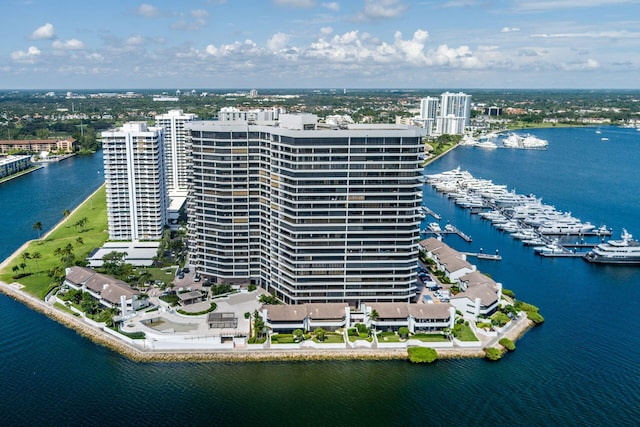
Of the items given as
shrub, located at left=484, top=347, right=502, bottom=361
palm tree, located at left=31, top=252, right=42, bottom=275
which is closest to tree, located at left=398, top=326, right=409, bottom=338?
shrub, located at left=484, top=347, right=502, bottom=361

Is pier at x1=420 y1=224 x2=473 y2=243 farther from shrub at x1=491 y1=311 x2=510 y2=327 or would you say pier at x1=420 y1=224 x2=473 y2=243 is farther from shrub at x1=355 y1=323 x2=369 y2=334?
shrub at x1=355 y1=323 x2=369 y2=334

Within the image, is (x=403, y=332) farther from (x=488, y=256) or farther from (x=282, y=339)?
(x=488, y=256)

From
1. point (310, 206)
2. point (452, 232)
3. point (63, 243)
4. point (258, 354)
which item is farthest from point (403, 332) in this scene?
point (63, 243)

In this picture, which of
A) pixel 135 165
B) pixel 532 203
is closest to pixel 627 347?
pixel 532 203

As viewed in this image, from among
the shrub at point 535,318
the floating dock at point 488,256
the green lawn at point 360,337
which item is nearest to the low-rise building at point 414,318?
the green lawn at point 360,337

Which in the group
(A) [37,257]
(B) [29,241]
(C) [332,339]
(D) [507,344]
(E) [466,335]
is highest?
(A) [37,257]

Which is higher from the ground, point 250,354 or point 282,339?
point 282,339

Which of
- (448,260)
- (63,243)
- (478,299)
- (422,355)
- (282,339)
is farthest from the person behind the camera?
(63,243)

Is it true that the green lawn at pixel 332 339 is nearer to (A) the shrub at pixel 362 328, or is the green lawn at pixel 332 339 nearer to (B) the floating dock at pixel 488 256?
(A) the shrub at pixel 362 328

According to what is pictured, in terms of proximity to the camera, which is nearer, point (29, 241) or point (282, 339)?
point (282, 339)
